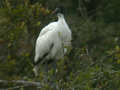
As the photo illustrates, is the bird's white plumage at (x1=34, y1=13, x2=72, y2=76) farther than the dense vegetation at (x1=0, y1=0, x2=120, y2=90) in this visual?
Yes

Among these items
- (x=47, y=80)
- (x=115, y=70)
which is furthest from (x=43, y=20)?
(x=115, y=70)

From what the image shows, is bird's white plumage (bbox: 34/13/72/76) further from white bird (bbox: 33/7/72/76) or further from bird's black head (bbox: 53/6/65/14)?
bird's black head (bbox: 53/6/65/14)

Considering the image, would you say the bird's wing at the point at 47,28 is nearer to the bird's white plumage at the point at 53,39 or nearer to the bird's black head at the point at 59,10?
the bird's white plumage at the point at 53,39

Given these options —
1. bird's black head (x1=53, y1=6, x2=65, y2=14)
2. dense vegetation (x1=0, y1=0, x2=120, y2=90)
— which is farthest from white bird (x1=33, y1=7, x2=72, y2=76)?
dense vegetation (x1=0, y1=0, x2=120, y2=90)

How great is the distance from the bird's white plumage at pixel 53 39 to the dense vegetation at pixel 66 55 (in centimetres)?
21

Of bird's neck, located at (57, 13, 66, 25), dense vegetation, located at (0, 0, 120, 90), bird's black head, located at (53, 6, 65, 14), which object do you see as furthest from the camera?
bird's black head, located at (53, 6, 65, 14)

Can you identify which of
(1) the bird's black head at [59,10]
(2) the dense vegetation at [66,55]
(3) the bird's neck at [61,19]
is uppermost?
(1) the bird's black head at [59,10]

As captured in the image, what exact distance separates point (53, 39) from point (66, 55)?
135 cm

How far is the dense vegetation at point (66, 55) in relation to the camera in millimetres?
3953

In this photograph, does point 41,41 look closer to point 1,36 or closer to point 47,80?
point 1,36

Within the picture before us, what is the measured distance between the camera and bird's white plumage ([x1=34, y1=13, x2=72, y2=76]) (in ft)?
18.9

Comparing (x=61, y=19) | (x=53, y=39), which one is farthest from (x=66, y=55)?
(x=61, y=19)

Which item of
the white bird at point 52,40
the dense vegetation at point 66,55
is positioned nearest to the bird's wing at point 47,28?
the white bird at point 52,40

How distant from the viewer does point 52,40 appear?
5.94 meters
